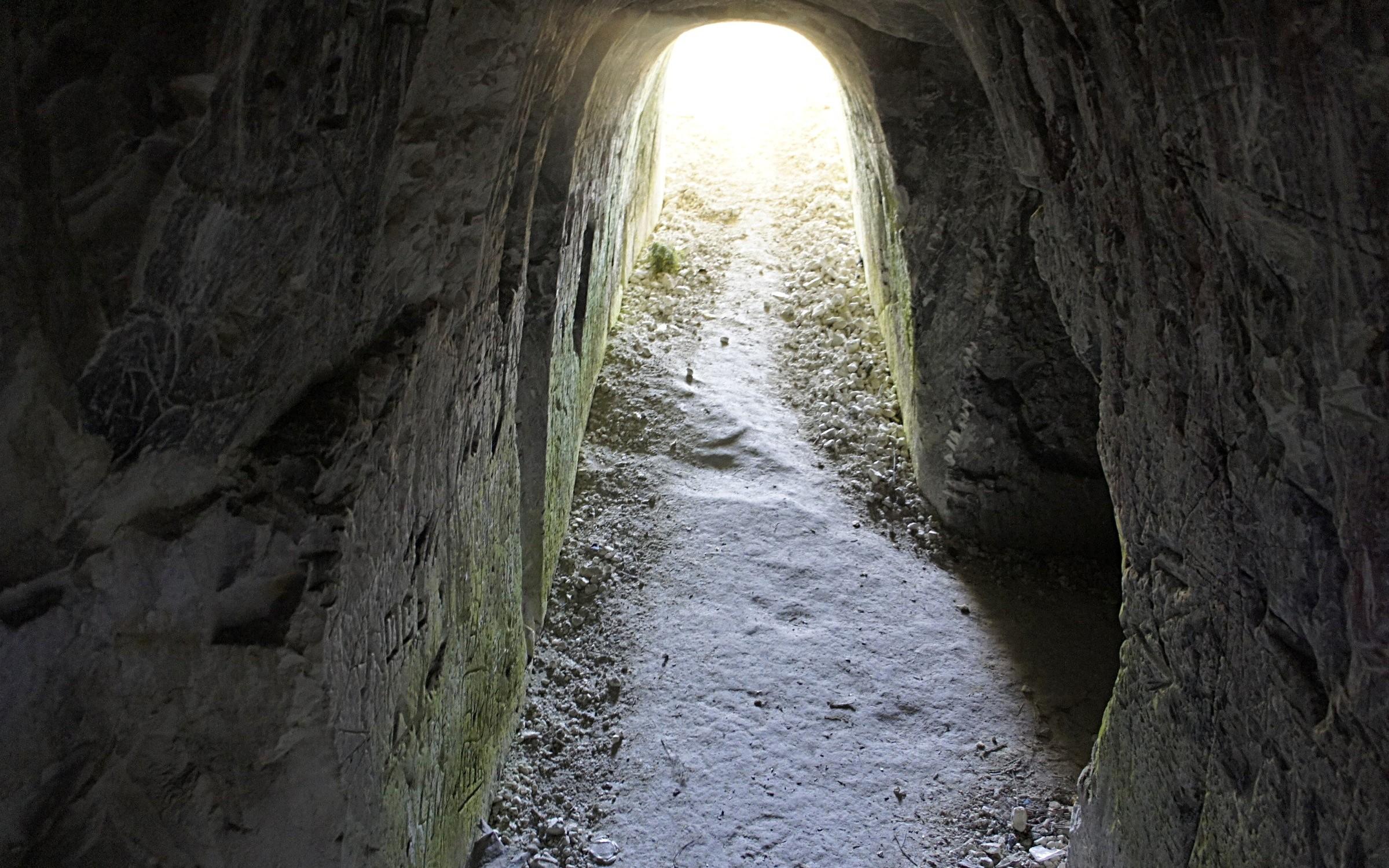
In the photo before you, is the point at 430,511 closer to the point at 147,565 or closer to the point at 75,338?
the point at 147,565

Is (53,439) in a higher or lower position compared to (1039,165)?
lower

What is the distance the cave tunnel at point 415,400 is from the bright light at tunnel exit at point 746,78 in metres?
6.86

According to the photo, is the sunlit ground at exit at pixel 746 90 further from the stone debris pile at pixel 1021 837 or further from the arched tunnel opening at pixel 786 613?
the stone debris pile at pixel 1021 837

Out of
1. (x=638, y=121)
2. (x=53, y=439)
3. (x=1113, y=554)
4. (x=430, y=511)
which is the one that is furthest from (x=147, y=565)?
(x=638, y=121)

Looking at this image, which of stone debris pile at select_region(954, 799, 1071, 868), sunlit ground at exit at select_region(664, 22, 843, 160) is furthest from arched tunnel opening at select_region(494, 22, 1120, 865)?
sunlit ground at exit at select_region(664, 22, 843, 160)

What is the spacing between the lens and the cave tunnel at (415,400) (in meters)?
1.30

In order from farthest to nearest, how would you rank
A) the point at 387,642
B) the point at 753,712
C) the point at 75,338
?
the point at 753,712, the point at 387,642, the point at 75,338

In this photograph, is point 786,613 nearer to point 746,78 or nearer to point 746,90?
point 746,90

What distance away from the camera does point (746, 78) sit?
35.1 feet

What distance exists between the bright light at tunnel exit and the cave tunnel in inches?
270

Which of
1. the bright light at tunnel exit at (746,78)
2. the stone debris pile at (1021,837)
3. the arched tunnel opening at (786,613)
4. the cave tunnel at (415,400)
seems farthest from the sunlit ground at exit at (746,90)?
the cave tunnel at (415,400)

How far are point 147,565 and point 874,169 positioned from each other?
4.36 meters

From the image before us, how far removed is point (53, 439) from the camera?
53.6 inches

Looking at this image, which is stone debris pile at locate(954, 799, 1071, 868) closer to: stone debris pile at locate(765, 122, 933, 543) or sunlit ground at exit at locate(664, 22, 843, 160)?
stone debris pile at locate(765, 122, 933, 543)
